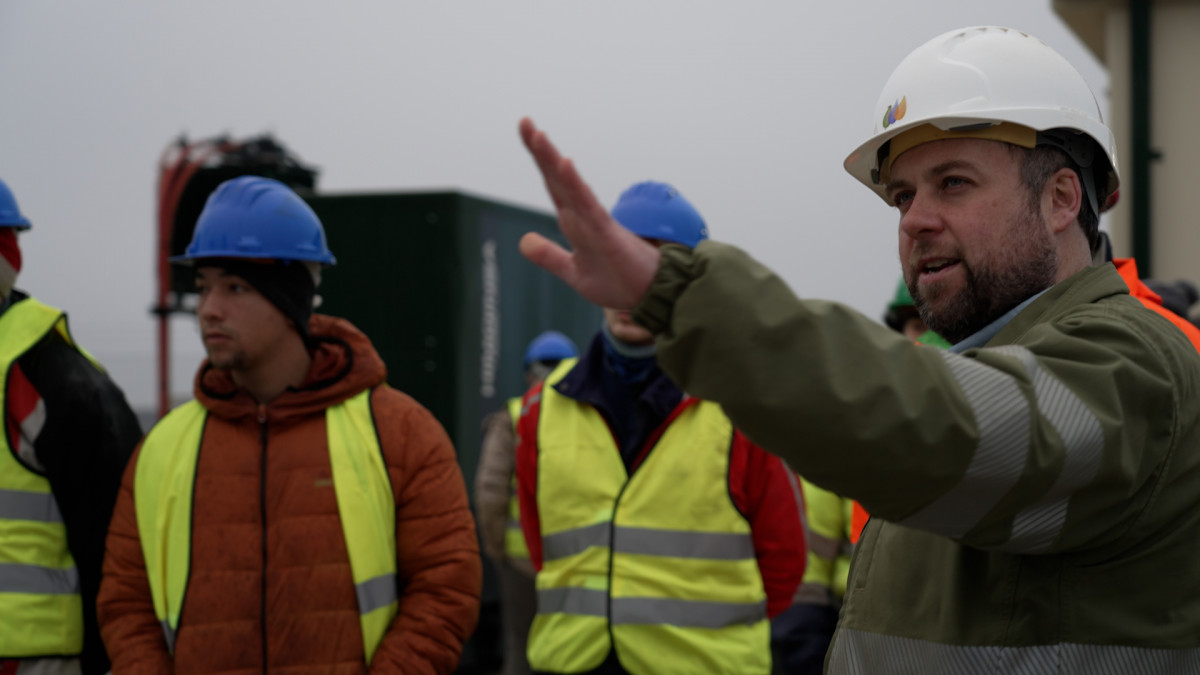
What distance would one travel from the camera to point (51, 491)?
10.4 feet

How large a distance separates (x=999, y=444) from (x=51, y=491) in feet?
8.98

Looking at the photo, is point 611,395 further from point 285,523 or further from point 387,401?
point 285,523

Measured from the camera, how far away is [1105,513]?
146cm

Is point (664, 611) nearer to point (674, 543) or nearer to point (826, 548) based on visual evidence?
point (674, 543)

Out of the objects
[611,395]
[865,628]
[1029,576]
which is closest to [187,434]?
[611,395]

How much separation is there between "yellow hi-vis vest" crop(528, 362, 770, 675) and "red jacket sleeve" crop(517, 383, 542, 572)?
6.2 inches

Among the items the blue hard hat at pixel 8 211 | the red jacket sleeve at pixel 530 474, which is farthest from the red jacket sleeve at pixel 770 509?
the blue hard hat at pixel 8 211

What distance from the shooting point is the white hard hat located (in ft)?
5.93

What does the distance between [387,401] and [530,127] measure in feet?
6.75

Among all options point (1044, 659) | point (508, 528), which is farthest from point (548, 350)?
point (1044, 659)

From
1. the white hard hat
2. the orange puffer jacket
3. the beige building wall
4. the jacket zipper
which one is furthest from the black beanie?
the beige building wall

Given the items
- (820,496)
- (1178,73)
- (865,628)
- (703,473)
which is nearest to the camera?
(865,628)

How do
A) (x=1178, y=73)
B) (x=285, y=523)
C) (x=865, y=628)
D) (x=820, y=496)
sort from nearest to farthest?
(x=865, y=628), (x=285, y=523), (x=820, y=496), (x=1178, y=73)

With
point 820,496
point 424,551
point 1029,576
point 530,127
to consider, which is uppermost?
point 530,127
